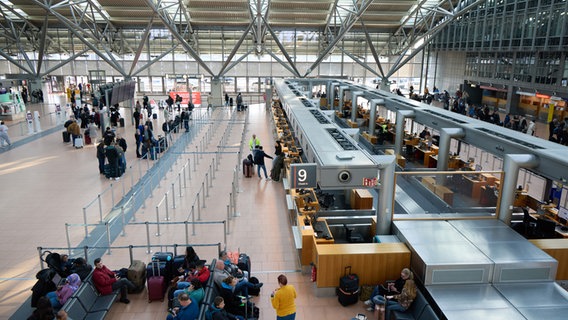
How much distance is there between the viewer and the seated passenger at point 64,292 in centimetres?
771

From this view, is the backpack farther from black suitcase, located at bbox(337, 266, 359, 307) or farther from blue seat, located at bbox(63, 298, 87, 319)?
black suitcase, located at bbox(337, 266, 359, 307)

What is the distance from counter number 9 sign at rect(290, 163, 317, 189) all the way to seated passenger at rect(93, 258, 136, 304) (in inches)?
157

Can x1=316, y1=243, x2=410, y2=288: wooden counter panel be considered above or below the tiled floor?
above

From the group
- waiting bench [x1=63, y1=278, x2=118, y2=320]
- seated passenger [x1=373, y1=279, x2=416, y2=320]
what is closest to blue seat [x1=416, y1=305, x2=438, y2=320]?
seated passenger [x1=373, y1=279, x2=416, y2=320]

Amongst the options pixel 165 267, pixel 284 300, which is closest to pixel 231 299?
pixel 284 300

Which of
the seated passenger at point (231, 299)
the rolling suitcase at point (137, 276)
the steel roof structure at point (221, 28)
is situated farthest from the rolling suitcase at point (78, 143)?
the seated passenger at point (231, 299)

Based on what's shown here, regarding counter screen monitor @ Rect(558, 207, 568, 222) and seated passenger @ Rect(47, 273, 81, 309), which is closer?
seated passenger @ Rect(47, 273, 81, 309)

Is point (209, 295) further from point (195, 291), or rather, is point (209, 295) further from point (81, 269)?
point (81, 269)

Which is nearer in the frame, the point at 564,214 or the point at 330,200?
the point at 564,214

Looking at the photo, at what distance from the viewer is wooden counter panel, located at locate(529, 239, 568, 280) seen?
872 centimetres

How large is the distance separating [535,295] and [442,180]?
3.71m

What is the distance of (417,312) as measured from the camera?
723 centimetres

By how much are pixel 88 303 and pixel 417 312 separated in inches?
236

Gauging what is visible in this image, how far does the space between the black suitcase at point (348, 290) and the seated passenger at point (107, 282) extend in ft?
14.2
